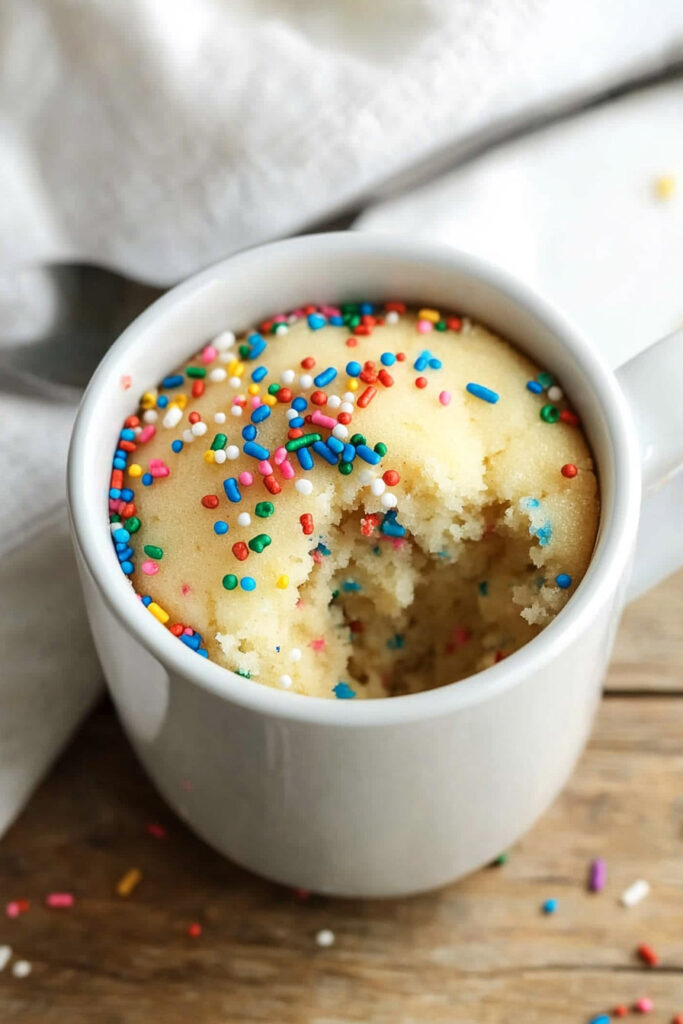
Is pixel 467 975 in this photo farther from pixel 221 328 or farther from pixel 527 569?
pixel 221 328

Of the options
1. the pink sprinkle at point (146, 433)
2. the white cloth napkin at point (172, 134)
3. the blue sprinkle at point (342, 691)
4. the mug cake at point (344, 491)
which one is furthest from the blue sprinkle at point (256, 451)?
the white cloth napkin at point (172, 134)

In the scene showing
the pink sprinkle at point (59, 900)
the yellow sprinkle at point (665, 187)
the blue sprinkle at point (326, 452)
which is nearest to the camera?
→ the blue sprinkle at point (326, 452)

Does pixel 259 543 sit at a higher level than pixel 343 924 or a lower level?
higher

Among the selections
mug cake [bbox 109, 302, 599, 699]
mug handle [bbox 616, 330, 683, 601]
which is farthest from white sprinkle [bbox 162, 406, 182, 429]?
mug handle [bbox 616, 330, 683, 601]

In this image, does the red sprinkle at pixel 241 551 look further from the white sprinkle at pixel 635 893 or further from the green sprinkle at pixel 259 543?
the white sprinkle at pixel 635 893

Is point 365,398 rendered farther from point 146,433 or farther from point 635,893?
point 635,893

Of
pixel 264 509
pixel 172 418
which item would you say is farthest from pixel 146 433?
pixel 264 509
